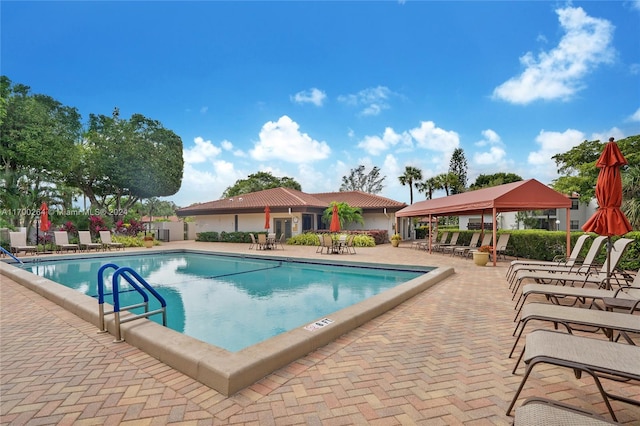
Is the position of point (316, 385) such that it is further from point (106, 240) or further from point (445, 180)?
point (445, 180)

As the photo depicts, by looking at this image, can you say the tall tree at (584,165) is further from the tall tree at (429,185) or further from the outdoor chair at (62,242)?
the outdoor chair at (62,242)

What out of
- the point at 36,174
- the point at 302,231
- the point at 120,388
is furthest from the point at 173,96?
the point at 120,388

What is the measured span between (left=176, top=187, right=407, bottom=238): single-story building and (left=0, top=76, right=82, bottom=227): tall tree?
33.1ft

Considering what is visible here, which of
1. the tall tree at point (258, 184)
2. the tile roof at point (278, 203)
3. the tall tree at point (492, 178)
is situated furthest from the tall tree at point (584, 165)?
the tall tree at point (258, 184)

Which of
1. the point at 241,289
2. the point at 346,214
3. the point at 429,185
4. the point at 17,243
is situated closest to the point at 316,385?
the point at 241,289

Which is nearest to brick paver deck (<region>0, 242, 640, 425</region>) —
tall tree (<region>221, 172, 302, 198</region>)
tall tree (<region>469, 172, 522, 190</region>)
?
tall tree (<region>221, 172, 302, 198</region>)

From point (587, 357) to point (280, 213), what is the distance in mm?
22855

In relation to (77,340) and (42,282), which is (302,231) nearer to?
(42,282)

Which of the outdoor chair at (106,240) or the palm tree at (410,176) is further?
the palm tree at (410,176)

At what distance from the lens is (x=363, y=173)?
2203 inches

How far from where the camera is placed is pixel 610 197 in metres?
5.19

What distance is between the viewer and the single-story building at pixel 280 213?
24.3m

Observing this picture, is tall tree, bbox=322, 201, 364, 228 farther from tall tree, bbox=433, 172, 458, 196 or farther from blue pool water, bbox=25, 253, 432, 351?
tall tree, bbox=433, 172, 458, 196

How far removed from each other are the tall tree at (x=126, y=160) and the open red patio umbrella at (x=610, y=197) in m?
28.3
